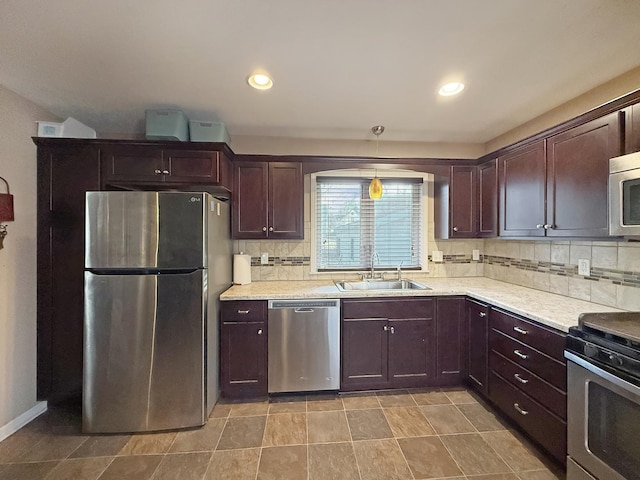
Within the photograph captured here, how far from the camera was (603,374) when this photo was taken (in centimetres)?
131

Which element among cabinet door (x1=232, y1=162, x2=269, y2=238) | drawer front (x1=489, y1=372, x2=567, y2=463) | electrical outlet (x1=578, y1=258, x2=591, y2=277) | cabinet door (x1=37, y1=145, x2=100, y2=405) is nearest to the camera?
drawer front (x1=489, y1=372, x2=567, y2=463)

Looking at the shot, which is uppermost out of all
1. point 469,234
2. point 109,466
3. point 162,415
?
point 469,234

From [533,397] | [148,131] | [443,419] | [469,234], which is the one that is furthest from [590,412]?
[148,131]

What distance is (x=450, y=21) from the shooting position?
1.37 meters

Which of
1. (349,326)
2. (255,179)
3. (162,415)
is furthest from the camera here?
(255,179)

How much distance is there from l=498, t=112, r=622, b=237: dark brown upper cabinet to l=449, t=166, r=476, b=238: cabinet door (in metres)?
0.39

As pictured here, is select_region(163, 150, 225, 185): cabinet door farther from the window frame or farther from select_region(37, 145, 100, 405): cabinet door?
the window frame

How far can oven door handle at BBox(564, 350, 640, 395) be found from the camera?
1.20 meters

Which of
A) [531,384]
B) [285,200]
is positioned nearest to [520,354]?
[531,384]

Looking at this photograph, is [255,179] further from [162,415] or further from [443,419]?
[443,419]

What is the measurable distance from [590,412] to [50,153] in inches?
156

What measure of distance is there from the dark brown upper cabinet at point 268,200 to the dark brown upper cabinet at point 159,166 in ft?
1.07

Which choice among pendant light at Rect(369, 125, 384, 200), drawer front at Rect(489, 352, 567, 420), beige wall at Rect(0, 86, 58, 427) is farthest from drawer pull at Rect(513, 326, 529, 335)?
beige wall at Rect(0, 86, 58, 427)

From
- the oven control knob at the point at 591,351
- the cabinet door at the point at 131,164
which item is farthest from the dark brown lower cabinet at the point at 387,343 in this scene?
the cabinet door at the point at 131,164
